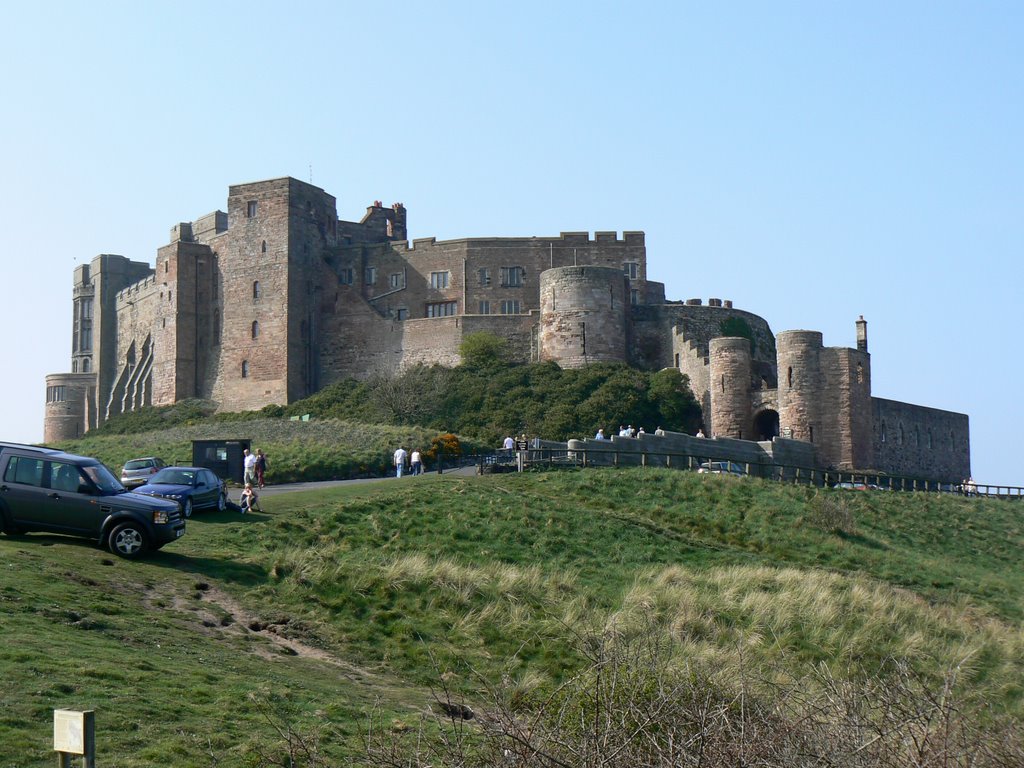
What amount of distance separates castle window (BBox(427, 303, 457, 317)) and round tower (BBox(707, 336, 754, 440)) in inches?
830

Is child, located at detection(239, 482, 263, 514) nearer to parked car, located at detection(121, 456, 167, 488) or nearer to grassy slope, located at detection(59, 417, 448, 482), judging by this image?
parked car, located at detection(121, 456, 167, 488)

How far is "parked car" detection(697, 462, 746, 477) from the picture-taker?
40938 mm

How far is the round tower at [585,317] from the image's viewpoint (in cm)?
6291

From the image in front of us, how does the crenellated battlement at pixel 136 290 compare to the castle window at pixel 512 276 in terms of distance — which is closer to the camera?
the castle window at pixel 512 276

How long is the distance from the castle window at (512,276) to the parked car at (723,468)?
101 feet

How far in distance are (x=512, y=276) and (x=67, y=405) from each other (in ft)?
115

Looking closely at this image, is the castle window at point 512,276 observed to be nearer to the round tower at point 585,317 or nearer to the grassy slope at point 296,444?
the round tower at point 585,317

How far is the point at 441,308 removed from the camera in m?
72.5

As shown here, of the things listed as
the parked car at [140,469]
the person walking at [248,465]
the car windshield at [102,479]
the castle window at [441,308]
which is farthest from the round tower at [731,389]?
the car windshield at [102,479]

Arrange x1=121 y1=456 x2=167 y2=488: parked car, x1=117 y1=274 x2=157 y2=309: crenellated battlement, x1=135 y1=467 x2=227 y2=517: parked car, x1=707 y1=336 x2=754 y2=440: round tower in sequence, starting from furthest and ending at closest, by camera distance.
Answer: x1=117 y1=274 x2=157 y2=309: crenellated battlement, x1=707 y1=336 x2=754 y2=440: round tower, x1=121 y1=456 x2=167 y2=488: parked car, x1=135 y1=467 x2=227 y2=517: parked car

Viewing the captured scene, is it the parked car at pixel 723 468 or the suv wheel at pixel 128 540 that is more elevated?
the parked car at pixel 723 468

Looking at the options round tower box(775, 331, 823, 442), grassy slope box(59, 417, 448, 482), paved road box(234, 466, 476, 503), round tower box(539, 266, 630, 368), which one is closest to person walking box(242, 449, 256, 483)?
paved road box(234, 466, 476, 503)

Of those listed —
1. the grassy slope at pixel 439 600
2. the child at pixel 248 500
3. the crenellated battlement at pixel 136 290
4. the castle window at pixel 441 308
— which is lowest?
the grassy slope at pixel 439 600

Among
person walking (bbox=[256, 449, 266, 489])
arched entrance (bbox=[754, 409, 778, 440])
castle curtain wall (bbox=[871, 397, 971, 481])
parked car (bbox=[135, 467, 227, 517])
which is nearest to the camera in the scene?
parked car (bbox=[135, 467, 227, 517])
